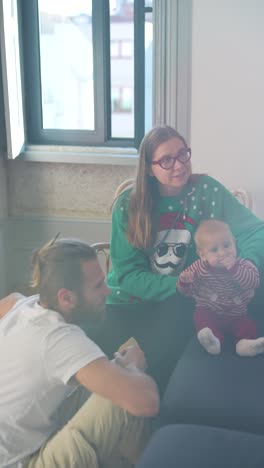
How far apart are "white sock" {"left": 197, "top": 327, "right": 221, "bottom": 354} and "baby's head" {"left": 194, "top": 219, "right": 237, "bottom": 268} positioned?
14 cm

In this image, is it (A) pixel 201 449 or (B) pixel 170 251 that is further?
(B) pixel 170 251

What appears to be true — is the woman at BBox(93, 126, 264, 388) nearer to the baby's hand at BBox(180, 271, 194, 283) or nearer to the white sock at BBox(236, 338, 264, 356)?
the baby's hand at BBox(180, 271, 194, 283)

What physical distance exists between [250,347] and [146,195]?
379mm

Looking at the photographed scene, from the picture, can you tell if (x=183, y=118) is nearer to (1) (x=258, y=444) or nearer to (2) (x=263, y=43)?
(2) (x=263, y=43)

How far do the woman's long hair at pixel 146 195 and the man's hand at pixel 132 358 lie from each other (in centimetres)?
22

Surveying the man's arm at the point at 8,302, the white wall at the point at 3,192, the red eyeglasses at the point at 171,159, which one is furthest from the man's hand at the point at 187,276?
the white wall at the point at 3,192

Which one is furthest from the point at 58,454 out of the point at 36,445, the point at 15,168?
the point at 15,168

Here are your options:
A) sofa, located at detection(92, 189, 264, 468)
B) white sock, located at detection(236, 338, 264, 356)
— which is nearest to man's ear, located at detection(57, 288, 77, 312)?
sofa, located at detection(92, 189, 264, 468)

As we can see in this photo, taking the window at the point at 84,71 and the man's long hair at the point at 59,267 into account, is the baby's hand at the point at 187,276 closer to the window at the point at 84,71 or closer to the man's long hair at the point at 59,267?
the man's long hair at the point at 59,267

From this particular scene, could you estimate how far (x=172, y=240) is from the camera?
1157 mm

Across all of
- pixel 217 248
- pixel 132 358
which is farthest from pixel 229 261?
pixel 132 358

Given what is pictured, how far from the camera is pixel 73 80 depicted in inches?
51.3

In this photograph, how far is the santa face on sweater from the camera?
1.14 meters

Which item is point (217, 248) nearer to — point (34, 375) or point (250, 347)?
point (250, 347)
